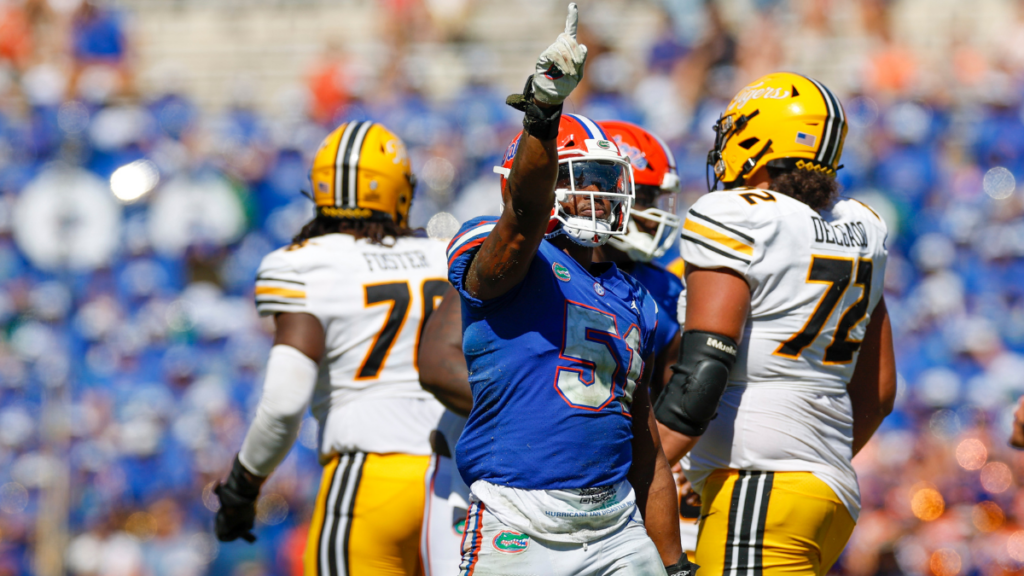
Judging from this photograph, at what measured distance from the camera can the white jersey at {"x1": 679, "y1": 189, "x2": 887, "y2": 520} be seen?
10.1 ft

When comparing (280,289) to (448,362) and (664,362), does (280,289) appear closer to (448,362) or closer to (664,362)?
(448,362)

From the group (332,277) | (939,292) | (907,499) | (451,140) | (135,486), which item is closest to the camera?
(332,277)

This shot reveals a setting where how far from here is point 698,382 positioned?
2959 millimetres

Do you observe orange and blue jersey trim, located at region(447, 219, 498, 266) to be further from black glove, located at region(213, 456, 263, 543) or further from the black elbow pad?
black glove, located at region(213, 456, 263, 543)

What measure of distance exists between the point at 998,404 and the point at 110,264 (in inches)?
333

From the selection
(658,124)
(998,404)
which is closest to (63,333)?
(658,124)

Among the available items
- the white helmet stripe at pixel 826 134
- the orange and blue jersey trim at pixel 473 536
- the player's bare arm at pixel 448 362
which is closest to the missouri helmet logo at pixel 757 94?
the white helmet stripe at pixel 826 134

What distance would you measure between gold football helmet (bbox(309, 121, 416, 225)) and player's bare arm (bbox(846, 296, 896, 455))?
6.29 ft

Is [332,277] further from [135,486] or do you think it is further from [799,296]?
[135,486]

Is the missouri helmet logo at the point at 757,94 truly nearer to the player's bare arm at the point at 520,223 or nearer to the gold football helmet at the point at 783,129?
the gold football helmet at the point at 783,129

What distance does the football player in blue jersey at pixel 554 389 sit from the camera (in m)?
2.55

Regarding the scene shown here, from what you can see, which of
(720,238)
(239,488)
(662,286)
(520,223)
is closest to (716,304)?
(720,238)

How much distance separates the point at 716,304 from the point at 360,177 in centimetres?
175

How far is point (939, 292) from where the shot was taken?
8.55 m
